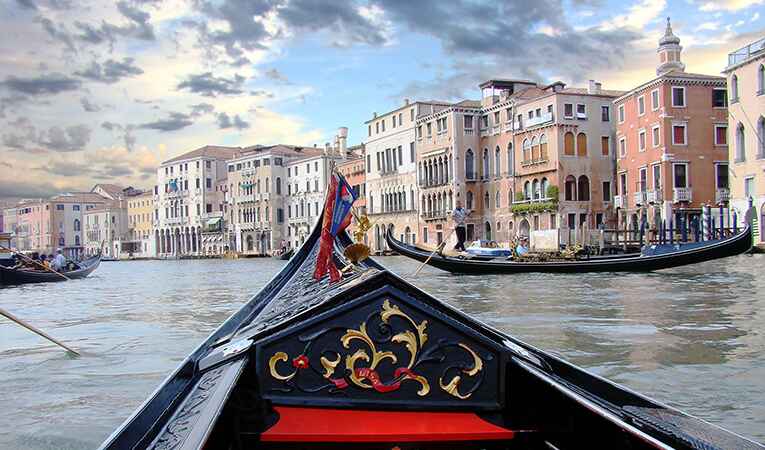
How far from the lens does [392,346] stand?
129 centimetres

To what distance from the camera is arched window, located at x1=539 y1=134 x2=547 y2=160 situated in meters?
20.2

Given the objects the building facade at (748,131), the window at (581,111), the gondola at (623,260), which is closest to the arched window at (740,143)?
the building facade at (748,131)

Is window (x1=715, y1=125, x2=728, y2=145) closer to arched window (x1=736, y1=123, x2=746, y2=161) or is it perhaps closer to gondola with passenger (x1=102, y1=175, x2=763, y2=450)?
arched window (x1=736, y1=123, x2=746, y2=161)

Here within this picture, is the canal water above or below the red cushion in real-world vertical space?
below

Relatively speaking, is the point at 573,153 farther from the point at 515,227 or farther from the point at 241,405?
the point at 241,405

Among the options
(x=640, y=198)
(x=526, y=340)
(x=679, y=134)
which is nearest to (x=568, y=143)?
(x=640, y=198)

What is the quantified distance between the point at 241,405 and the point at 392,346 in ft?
0.93

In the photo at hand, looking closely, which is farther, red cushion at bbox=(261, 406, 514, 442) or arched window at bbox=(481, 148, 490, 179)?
arched window at bbox=(481, 148, 490, 179)

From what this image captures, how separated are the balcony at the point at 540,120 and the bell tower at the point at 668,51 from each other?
3025mm

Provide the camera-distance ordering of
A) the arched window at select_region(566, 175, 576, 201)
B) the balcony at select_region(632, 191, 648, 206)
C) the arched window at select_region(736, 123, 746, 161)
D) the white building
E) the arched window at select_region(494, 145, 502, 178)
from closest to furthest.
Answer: the arched window at select_region(736, 123, 746, 161) < the balcony at select_region(632, 191, 648, 206) < the arched window at select_region(566, 175, 576, 201) < the arched window at select_region(494, 145, 502, 178) < the white building

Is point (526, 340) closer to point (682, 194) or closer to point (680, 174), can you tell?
point (682, 194)

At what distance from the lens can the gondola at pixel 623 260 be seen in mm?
8627

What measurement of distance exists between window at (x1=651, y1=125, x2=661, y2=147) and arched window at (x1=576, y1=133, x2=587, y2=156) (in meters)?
3.17

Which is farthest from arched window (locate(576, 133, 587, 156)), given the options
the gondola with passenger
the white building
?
the white building
